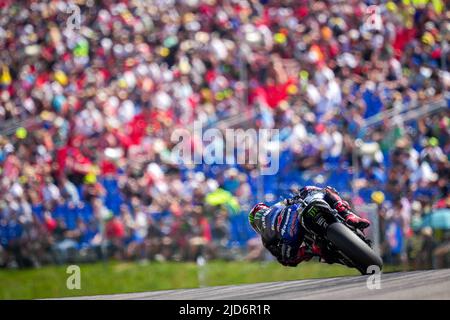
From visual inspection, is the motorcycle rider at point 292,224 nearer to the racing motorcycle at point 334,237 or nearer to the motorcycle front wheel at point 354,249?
the racing motorcycle at point 334,237

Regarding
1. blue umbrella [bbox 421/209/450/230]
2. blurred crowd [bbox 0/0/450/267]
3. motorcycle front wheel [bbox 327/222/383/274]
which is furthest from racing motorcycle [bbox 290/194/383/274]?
blurred crowd [bbox 0/0/450/267]

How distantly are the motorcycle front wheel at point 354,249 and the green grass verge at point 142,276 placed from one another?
3.99 m

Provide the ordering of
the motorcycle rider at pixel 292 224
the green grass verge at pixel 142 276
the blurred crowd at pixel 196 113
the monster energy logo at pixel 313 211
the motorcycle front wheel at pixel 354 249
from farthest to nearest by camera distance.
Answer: the blurred crowd at pixel 196 113 < the green grass verge at pixel 142 276 < the motorcycle rider at pixel 292 224 < the monster energy logo at pixel 313 211 < the motorcycle front wheel at pixel 354 249

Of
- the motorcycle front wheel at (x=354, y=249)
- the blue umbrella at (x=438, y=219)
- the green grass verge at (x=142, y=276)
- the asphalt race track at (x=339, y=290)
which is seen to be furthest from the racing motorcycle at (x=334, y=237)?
the blue umbrella at (x=438, y=219)

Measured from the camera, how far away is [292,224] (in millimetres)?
7180

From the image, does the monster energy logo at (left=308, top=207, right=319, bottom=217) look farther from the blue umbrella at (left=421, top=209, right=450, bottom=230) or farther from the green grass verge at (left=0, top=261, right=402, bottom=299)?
the blue umbrella at (left=421, top=209, right=450, bottom=230)

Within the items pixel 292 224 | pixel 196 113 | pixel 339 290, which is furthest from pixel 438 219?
pixel 339 290

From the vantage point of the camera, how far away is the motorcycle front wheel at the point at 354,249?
638 centimetres

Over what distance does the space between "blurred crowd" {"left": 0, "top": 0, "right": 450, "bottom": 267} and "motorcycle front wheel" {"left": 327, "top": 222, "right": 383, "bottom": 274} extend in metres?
4.33

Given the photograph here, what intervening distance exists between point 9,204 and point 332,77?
14.9 feet

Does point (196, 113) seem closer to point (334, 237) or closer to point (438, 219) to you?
point (438, 219)

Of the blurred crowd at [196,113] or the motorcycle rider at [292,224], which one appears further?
the blurred crowd at [196,113]

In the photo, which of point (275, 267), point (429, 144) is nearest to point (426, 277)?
point (275, 267)

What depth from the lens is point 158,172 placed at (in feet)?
39.8
